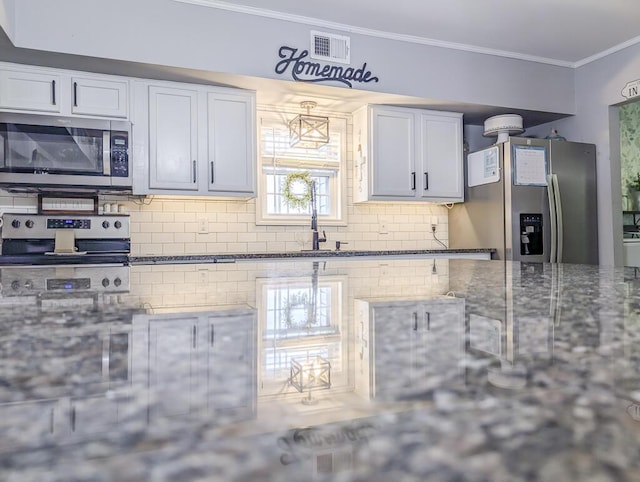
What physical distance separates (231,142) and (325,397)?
11.2 feet

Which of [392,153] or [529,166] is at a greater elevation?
[392,153]

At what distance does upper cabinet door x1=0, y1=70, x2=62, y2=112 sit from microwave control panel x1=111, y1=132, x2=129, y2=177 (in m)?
0.39

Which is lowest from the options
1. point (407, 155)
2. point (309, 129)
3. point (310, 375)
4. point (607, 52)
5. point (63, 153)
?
point (310, 375)

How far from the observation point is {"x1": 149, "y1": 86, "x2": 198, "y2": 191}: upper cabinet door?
3.28 m

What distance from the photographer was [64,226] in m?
3.19

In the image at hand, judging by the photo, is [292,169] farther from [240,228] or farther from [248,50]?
[248,50]

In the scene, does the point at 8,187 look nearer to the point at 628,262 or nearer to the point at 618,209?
the point at 618,209

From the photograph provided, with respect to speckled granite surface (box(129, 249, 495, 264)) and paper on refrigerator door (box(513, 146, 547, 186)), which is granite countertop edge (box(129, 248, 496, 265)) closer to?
speckled granite surface (box(129, 249, 495, 264))

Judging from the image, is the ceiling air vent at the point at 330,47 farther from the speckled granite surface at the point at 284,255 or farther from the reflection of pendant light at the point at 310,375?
the reflection of pendant light at the point at 310,375

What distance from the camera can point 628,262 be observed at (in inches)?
168

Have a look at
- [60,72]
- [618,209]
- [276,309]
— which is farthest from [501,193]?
[276,309]

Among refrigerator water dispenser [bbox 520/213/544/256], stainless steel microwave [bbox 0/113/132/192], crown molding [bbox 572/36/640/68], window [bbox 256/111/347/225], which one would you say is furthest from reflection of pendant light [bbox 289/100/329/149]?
crown molding [bbox 572/36/640/68]

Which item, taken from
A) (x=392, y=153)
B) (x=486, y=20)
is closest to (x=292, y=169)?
(x=392, y=153)

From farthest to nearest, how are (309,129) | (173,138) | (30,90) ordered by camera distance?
(309,129) < (173,138) < (30,90)
